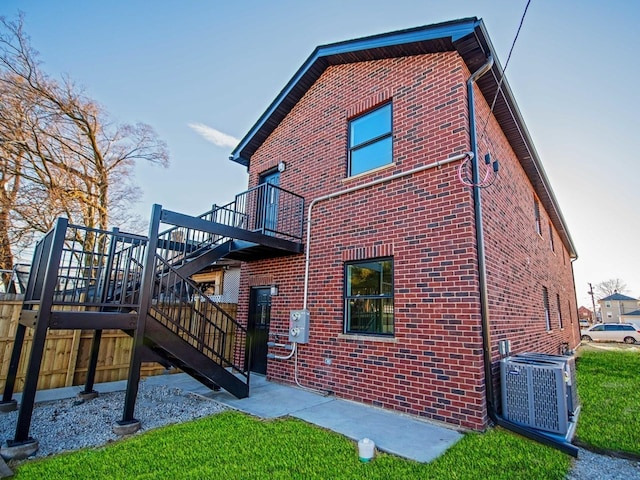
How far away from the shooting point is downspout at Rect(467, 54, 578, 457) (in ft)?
12.6

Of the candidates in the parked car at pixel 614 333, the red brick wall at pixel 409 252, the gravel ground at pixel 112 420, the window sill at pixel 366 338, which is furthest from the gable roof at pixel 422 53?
the parked car at pixel 614 333

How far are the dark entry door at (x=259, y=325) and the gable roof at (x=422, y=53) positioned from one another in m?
4.35

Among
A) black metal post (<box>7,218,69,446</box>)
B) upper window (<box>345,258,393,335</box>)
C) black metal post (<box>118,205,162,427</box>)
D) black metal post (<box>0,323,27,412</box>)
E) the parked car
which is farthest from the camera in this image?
the parked car

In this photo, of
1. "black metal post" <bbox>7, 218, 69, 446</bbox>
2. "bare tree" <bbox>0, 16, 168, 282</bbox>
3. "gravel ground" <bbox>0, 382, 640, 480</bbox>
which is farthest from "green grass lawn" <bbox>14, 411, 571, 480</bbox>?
"bare tree" <bbox>0, 16, 168, 282</bbox>

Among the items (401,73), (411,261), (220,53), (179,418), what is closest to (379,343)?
(411,261)

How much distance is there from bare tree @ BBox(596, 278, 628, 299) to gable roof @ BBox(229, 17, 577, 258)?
8013 cm

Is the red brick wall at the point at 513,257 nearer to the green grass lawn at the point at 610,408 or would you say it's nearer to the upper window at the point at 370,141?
the green grass lawn at the point at 610,408

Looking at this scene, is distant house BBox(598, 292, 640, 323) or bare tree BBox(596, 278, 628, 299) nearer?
distant house BBox(598, 292, 640, 323)

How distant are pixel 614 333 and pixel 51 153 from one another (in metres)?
33.9

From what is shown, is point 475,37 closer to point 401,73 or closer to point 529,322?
point 401,73

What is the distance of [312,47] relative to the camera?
7.64 meters

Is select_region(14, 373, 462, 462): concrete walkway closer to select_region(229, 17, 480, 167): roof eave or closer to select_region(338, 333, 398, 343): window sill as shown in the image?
select_region(338, 333, 398, 343): window sill

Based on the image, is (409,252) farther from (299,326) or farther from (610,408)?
(610,408)

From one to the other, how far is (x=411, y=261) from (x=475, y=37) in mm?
3760
